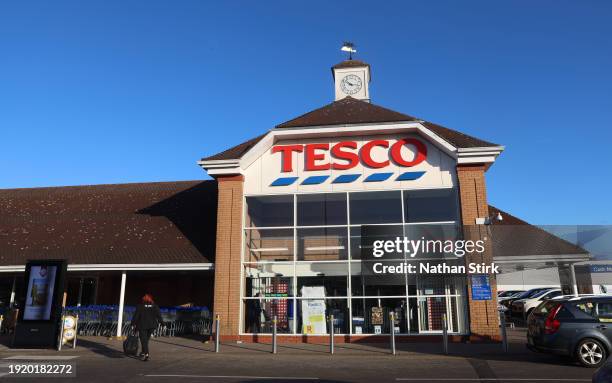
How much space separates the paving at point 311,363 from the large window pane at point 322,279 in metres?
1.80

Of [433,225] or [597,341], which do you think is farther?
[433,225]

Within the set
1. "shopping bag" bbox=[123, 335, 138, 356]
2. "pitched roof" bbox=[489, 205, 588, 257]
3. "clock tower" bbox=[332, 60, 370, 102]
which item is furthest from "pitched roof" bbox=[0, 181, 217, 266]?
"pitched roof" bbox=[489, 205, 588, 257]

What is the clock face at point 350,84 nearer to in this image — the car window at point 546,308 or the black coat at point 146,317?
the car window at point 546,308

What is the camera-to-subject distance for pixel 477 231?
1508cm

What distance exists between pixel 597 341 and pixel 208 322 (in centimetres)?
1375

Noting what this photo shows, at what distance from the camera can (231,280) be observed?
51.7ft

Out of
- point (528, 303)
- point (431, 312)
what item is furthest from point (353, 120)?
point (528, 303)

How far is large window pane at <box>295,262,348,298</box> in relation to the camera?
15.7 m

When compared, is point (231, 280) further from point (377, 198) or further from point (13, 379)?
point (13, 379)

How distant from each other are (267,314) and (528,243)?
10.1m

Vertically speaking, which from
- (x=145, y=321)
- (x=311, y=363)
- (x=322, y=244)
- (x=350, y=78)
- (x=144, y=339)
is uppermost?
(x=350, y=78)

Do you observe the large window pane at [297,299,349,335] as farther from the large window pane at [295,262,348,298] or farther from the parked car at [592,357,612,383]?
the parked car at [592,357,612,383]

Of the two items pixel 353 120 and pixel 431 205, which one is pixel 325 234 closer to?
pixel 431 205

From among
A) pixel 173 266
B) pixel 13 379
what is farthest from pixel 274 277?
pixel 13 379
